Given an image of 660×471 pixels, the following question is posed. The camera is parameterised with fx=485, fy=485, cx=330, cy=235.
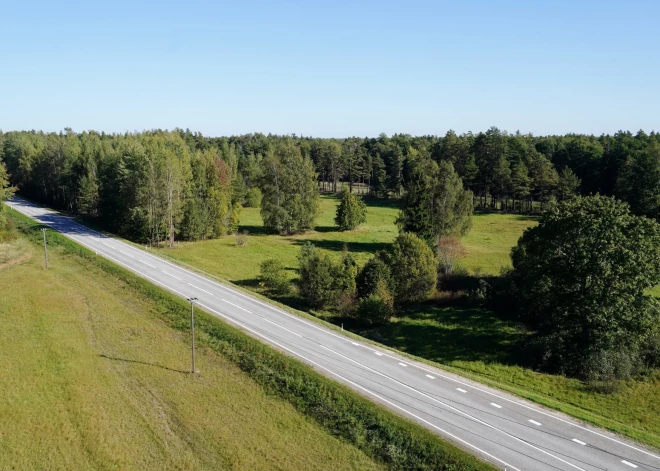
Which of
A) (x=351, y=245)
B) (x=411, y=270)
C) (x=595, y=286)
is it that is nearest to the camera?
(x=595, y=286)

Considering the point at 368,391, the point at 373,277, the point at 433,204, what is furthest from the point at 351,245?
the point at 368,391

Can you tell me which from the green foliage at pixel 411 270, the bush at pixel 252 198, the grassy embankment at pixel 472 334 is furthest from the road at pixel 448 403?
the bush at pixel 252 198

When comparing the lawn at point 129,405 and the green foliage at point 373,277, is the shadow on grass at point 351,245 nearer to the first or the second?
the green foliage at point 373,277

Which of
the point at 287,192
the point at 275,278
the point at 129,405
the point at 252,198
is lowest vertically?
the point at 129,405

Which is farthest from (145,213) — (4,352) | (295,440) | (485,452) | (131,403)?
(485,452)

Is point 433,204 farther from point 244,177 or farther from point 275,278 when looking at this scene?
point 244,177

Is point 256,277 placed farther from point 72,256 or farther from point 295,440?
point 295,440
